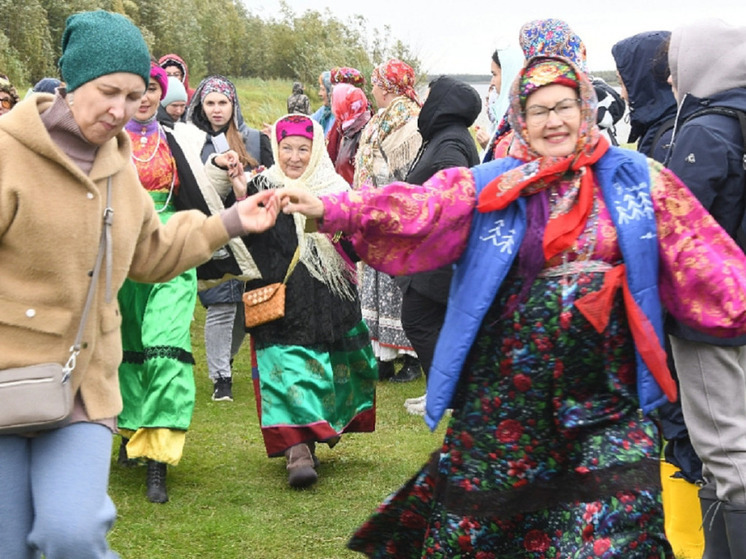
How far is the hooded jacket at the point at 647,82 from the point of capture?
5770 millimetres

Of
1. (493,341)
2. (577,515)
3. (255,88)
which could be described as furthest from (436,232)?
(255,88)

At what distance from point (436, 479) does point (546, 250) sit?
3.01 ft

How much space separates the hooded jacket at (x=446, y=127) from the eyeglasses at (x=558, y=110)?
276 cm

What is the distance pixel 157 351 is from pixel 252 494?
3.00 feet

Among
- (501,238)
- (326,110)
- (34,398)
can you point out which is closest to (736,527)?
(501,238)

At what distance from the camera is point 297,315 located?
664cm

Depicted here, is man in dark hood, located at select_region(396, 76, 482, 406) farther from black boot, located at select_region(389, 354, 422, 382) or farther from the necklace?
black boot, located at select_region(389, 354, 422, 382)

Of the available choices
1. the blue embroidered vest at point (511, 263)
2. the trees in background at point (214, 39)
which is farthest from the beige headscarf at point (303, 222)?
the trees in background at point (214, 39)

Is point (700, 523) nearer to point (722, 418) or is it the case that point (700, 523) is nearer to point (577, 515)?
point (722, 418)

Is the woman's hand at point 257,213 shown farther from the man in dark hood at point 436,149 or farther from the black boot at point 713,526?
the man in dark hood at point 436,149

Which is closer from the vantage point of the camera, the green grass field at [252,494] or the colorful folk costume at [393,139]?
the green grass field at [252,494]

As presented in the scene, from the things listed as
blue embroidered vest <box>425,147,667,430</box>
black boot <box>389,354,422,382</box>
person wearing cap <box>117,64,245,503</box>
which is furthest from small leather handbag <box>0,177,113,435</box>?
black boot <box>389,354,422,382</box>

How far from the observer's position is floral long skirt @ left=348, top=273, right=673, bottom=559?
4008mm

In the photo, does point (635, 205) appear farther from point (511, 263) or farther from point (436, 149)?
point (436, 149)
